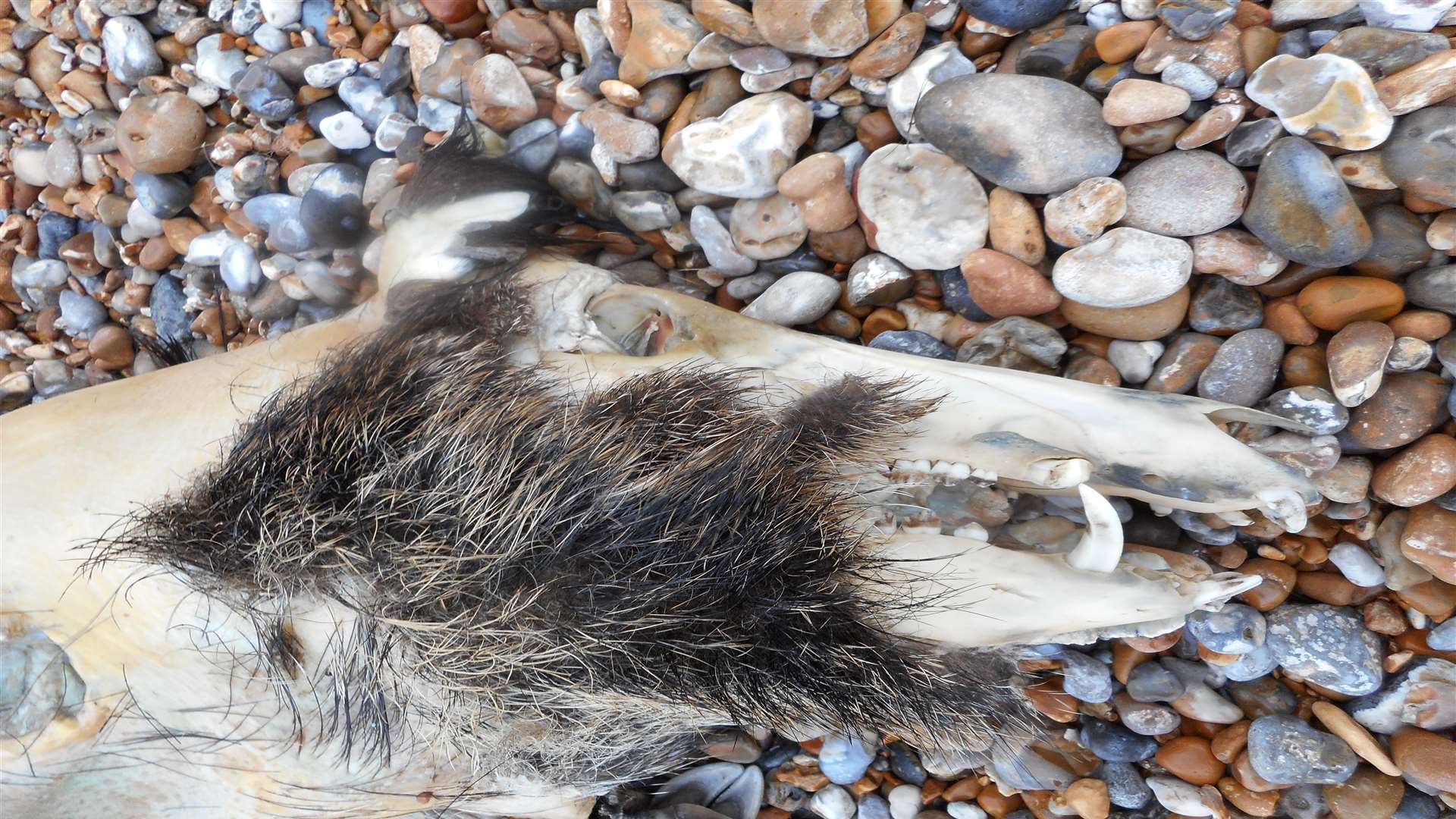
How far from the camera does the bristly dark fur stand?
1.18m

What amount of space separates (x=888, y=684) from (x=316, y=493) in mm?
837

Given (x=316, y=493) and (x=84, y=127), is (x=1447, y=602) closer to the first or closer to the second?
(x=316, y=493)

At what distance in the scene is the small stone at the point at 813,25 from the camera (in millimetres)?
1570

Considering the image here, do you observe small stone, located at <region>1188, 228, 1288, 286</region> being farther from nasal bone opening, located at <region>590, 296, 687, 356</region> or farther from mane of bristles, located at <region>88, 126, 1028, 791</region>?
nasal bone opening, located at <region>590, 296, 687, 356</region>

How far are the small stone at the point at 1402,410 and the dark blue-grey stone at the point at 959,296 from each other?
656 mm

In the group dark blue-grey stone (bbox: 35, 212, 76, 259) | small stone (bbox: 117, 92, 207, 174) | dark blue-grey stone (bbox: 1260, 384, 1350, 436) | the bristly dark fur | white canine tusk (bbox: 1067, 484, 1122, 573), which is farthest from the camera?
dark blue-grey stone (bbox: 35, 212, 76, 259)

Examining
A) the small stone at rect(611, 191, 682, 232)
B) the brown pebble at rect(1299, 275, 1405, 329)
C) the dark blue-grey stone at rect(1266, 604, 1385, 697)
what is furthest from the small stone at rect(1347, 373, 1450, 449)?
the small stone at rect(611, 191, 682, 232)

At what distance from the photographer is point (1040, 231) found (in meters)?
1.61

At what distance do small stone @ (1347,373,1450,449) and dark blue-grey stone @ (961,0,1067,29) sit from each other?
864 mm

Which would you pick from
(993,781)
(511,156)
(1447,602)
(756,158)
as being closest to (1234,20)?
(756,158)

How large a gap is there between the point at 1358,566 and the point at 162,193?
8.79 ft

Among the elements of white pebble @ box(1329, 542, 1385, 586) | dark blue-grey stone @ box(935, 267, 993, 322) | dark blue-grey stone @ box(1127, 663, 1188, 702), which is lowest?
dark blue-grey stone @ box(1127, 663, 1188, 702)

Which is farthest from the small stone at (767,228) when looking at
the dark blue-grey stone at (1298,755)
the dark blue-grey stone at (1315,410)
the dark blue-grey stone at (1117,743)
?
the dark blue-grey stone at (1298,755)

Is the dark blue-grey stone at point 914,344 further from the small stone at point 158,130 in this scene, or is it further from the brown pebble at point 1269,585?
the small stone at point 158,130
